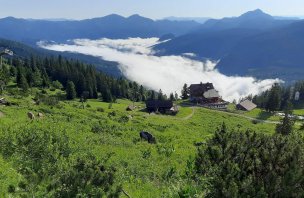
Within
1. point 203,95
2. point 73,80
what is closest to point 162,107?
point 203,95

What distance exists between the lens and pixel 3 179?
69.1 ft

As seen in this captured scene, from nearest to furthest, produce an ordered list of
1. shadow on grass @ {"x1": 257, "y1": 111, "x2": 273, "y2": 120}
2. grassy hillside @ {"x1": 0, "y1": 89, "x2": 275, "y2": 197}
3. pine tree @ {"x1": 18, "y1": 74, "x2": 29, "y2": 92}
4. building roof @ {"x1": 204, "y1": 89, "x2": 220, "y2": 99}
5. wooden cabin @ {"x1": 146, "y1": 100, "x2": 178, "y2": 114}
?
grassy hillside @ {"x1": 0, "y1": 89, "x2": 275, "y2": 197}, wooden cabin @ {"x1": 146, "y1": 100, "x2": 178, "y2": 114}, pine tree @ {"x1": 18, "y1": 74, "x2": 29, "y2": 92}, shadow on grass @ {"x1": 257, "y1": 111, "x2": 273, "y2": 120}, building roof @ {"x1": 204, "y1": 89, "x2": 220, "y2": 99}

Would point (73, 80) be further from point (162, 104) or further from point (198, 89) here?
point (162, 104)

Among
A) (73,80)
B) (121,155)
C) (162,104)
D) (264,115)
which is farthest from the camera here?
(73,80)

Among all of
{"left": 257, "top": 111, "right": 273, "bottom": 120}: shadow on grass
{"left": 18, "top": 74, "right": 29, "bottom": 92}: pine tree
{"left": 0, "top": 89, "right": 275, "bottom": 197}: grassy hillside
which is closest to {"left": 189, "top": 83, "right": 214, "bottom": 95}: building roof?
{"left": 257, "top": 111, "right": 273, "bottom": 120}: shadow on grass

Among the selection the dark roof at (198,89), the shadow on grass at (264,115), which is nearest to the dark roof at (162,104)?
the shadow on grass at (264,115)

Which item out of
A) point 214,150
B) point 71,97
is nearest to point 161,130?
point 214,150

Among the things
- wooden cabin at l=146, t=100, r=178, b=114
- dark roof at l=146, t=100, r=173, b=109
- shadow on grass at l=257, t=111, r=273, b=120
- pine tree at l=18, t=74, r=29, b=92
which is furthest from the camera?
shadow on grass at l=257, t=111, r=273, b=120

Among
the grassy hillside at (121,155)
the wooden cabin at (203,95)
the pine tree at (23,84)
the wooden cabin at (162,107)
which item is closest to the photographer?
the grassy hillside at (121,155)

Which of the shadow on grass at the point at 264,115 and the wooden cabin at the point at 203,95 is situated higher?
the wooden cabin at the point at 203,95

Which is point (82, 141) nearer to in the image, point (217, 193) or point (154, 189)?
point (154, 189)

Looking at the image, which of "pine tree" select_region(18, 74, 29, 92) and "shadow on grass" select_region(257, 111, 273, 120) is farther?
"shadow on grass" select_region(257, 111, 273, 120)

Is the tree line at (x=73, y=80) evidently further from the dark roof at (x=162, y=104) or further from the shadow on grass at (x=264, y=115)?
the shadow on grass at (x=264, y=115)

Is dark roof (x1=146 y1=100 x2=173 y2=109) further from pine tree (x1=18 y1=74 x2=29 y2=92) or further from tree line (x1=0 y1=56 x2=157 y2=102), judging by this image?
pine tree (x1=18 y1=74 x2=29 y2=92)
